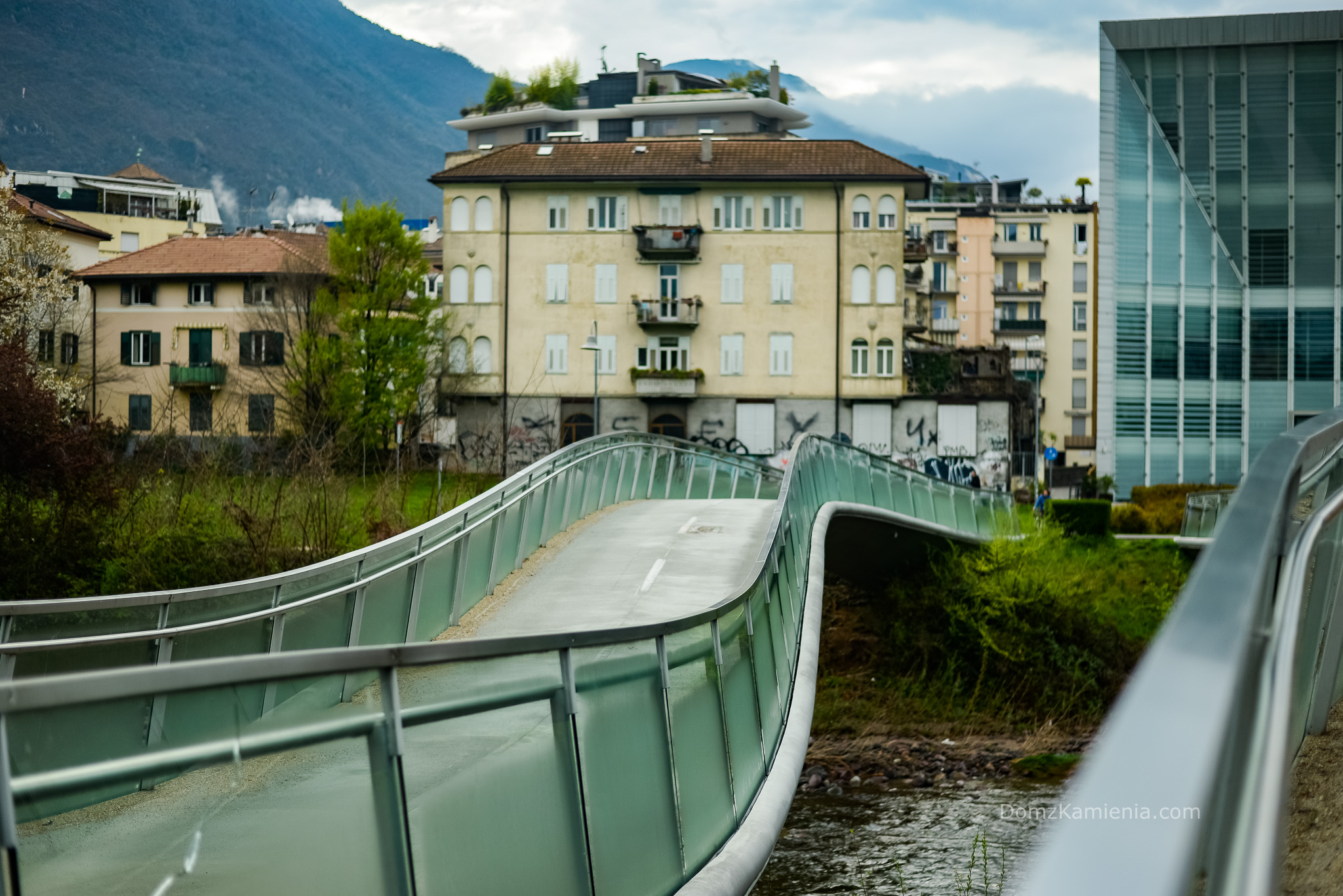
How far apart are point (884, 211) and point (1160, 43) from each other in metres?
13.6

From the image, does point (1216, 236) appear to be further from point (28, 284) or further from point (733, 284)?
point (28, 284)

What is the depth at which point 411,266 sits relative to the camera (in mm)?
60375

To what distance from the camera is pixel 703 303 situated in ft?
201

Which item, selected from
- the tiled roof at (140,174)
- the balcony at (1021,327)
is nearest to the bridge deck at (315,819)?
the balcony at (1021,327)

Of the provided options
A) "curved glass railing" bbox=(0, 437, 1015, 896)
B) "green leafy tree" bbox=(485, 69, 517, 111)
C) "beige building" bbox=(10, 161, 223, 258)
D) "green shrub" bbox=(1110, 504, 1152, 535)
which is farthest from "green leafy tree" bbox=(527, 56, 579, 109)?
"curved glass railing" bbox=(0, 437, 1015, 896)

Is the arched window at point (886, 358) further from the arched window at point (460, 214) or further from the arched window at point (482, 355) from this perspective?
the arched window at point (460, 214)

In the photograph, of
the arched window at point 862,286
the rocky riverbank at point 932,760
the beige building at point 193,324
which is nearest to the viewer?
the rocky riverbank at point 932,760

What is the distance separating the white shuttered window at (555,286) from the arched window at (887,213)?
1346cm

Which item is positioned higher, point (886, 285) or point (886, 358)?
point (886, 285)

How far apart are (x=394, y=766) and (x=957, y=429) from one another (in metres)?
57.5

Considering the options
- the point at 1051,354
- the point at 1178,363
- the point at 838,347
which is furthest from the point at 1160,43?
the point at 1051,354

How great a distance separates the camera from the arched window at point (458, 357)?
61.3 m

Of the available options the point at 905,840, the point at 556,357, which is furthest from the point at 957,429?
the point at 905,840

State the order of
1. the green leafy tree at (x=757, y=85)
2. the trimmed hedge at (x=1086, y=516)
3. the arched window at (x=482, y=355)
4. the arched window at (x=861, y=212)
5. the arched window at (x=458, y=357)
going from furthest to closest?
the green leafy tree at (x=757, y=85) < the arched window at (x=482, y=355) < the arched window at (x=458, y=357) < the arched window at (x=861, y=212) < the trimmed hedge at (x=1086, y=516)
